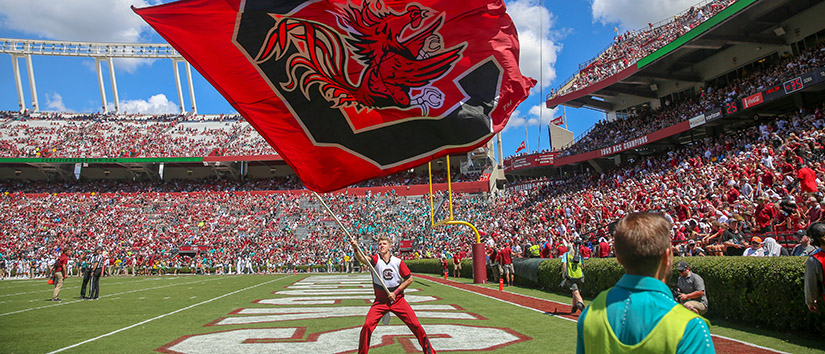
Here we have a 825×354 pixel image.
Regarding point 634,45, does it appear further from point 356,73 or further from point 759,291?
point 356,73

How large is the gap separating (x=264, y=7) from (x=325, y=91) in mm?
1200

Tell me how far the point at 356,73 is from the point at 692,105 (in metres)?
27.1

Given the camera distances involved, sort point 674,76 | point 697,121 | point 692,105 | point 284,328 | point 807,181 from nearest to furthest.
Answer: point 284,328 → point 807,181 → point 697,121 → point 692,105 → point 674,76

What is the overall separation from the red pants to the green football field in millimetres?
1209

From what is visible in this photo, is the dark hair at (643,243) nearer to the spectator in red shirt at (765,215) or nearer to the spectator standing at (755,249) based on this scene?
the spectator standing at (755,249)

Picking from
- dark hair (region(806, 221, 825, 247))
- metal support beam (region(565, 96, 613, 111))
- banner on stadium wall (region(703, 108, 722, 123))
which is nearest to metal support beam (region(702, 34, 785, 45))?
banner on stadium wall (region(703, 108, 722, 123))

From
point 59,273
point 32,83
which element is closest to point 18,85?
point 32,83

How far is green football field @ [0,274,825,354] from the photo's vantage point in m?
7.23

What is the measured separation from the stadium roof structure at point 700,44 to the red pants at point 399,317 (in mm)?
22965

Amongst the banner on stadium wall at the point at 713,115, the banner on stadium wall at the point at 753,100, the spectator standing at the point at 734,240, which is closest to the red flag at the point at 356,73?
the spectator standing at the point at 734,240

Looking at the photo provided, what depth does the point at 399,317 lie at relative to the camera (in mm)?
6148

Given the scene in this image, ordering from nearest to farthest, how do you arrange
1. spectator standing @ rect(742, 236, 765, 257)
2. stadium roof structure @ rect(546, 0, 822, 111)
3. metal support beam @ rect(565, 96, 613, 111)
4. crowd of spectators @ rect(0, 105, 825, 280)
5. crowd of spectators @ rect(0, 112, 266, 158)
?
spectator standing @ rect(742, 236, 765, 257) → crowd of spectators @ rect(0, 105, 825, 280) → stadium roof structure @ rect(546, 0, 822, 111) → metal support beam @ rect(565, 96, 613, 111) → crowd of spectators @ rect(0, 112, 266, 158)

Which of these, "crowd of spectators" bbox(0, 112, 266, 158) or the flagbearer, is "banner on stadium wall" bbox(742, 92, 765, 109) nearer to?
the flagbearer

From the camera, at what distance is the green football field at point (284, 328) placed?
723 centimetres
